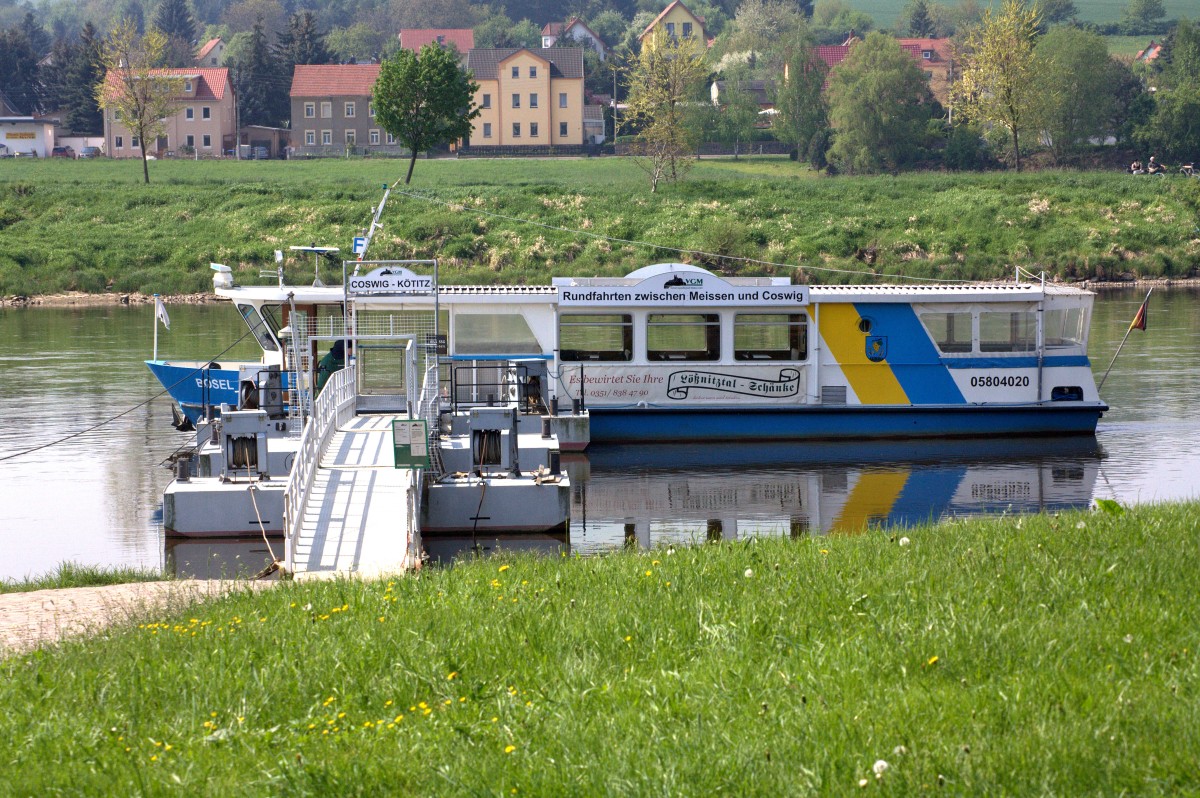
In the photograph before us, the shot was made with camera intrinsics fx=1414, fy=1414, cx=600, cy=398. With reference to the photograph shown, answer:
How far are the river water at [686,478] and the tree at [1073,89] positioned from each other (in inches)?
2408

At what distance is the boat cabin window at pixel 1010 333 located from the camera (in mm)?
26953

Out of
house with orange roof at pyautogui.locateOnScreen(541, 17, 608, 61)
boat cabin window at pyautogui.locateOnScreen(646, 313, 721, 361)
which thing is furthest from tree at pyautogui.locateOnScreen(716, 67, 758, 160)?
boat cabin window at pyautogui.locateOnScreen(646, 313, 721, 361)

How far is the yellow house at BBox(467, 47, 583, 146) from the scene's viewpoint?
407ft

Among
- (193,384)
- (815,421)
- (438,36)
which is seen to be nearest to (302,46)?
(438,36)

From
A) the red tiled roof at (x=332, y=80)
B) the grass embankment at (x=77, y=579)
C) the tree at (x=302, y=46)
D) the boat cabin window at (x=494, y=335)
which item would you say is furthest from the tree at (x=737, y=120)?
the grass embankment at (x=77, y=579)

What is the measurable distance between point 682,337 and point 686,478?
3.97 m

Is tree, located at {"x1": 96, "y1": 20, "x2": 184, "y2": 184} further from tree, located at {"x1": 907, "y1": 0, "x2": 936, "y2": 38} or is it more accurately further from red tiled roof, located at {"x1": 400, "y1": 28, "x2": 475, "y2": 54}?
tree, located at {"x1": 907, "y1": 0, "x2": 936, "y2": 38}

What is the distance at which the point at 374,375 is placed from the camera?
25.1 metres

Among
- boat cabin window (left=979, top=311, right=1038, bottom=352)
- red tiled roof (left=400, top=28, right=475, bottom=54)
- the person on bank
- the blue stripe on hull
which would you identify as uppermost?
red tiled roof (left=400, top=28, right=475, bottom=54)

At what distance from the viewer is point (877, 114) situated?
3561 inches

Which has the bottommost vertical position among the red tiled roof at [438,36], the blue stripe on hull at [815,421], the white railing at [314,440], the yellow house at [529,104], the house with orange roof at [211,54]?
the blue stripe on hull at [815,421]

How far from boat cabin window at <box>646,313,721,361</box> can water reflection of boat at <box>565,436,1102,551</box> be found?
177cm

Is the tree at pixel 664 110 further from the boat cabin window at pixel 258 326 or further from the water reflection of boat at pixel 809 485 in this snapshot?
the water reflection of boat at pixel 809 485

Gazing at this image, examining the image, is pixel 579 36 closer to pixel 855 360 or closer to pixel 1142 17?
pixel 1142 17
